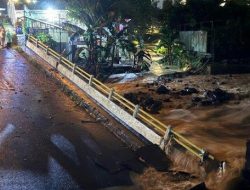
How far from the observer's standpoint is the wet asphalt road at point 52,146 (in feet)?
35.0

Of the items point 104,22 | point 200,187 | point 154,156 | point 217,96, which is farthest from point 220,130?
point 104,22

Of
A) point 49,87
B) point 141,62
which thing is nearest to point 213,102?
point 49,87

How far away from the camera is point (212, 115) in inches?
594

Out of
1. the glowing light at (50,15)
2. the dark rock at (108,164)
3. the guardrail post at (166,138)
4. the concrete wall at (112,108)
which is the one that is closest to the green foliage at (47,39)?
the concrete wall at (112,108)

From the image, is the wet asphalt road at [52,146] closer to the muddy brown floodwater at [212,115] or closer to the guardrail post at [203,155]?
the muddy brown floodwater at [212,115]

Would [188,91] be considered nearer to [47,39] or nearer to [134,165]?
[134,165]

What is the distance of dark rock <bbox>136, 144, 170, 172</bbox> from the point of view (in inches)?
447

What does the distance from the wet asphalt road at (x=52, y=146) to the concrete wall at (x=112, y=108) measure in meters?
0.79

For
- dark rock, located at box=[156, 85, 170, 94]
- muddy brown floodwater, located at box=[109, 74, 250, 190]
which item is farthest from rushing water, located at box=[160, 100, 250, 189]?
dark rock, located at box=[156, 85, 170, 94]

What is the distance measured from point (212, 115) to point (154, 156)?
13.8 feet

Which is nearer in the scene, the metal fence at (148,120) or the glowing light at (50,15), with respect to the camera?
the metal fence at (148,120)

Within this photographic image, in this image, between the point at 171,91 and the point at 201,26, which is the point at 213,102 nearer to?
the point at 171,91

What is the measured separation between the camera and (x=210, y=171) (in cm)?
1010

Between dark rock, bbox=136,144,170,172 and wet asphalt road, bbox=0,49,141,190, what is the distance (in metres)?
0.51
